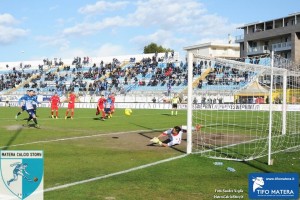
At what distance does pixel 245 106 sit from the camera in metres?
39.1

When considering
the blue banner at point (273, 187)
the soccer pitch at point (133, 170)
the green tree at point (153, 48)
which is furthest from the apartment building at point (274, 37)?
the blue banner at point (273, 187)

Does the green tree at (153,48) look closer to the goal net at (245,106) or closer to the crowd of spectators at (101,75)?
the crowd of spectators at (101,75)

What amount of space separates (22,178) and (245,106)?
Result: 33.8 metres

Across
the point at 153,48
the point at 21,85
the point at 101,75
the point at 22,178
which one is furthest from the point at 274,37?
the point at 22,178

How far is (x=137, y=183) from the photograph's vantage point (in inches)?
317

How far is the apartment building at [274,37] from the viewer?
59219 millimetres

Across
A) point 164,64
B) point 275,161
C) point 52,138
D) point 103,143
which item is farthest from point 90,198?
point 164,64

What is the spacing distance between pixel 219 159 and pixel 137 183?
3570mm

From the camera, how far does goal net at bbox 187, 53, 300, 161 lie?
12086 millimetres

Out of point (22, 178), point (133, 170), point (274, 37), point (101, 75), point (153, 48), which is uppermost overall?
point (153, 48)

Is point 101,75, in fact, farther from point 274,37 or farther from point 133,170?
point 133,170

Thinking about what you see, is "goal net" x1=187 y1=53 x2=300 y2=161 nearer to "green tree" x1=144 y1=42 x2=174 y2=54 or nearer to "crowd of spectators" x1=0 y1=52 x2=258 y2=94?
"crowd of spectators" x1=0 y1=52 x2=258 y2=94

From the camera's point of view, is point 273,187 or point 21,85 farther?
point 21,85

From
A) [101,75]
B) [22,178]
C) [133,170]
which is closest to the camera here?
[22,178]
